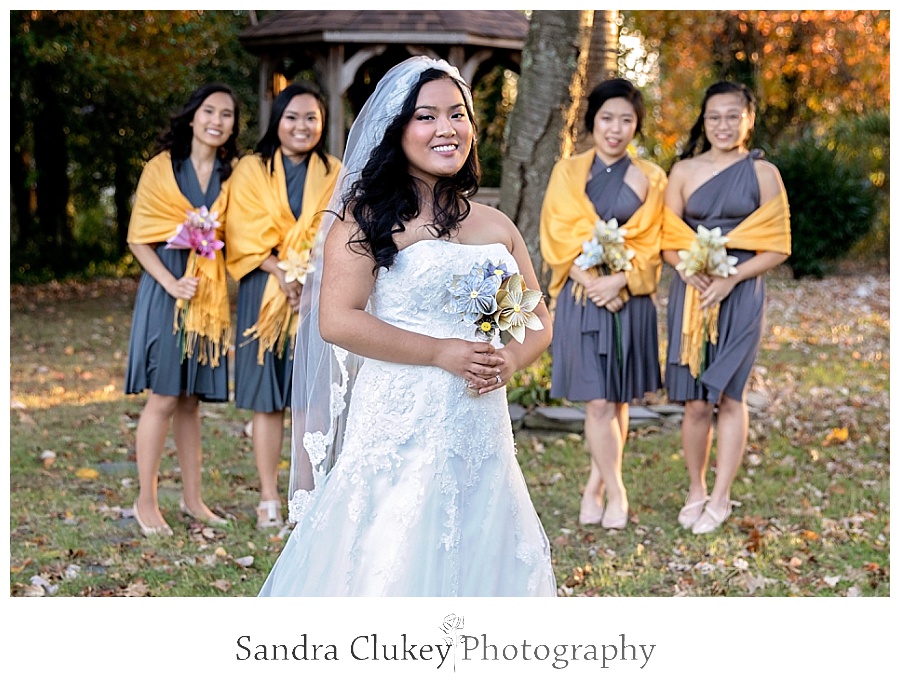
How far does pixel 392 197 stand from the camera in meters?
3.34

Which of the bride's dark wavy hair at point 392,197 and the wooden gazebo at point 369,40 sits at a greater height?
the wooden gazebo at point 369,40

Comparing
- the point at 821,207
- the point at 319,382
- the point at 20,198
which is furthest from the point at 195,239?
the point at 20,198

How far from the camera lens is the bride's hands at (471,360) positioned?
3332mm

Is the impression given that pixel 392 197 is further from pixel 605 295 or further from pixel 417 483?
pixel 605 295

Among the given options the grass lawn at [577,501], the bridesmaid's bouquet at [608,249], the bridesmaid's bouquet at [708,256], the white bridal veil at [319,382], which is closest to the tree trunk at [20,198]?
the grass lawn at [577,501]

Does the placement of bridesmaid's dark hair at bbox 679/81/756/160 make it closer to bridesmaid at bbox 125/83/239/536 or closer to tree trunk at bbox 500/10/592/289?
tree trunk at bbox 500/10/592/289

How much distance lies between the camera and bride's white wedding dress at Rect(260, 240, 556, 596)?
333 cm

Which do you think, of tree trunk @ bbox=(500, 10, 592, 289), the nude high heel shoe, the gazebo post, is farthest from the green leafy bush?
the nude high heel shoe

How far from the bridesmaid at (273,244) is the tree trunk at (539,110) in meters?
2.90

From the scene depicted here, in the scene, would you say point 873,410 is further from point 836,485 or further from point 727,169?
point 727,169

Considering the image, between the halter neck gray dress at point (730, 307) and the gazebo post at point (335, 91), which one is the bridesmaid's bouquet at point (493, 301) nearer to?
the halter neck gray dress at point (730, 307)

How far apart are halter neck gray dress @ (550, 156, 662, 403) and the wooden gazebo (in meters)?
7.89

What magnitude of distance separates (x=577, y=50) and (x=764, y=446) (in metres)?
3.31

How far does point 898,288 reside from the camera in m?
5.14
